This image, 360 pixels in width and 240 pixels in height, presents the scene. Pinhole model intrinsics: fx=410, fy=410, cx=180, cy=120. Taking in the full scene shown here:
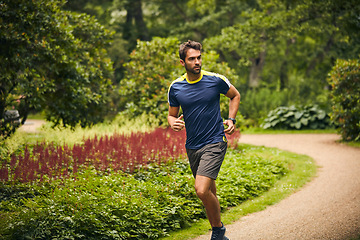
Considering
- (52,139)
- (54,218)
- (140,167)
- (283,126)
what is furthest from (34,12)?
(283,126)

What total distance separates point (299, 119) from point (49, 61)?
11.5 m

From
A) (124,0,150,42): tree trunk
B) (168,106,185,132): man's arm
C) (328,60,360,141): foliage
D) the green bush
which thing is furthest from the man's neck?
(124,0,150,42): tree trunk

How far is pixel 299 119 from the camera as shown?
18.1 meters

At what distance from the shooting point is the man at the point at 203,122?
441 cm

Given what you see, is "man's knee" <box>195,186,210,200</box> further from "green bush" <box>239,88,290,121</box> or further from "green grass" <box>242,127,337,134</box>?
"green bush" <box>239,88,290,121</box>

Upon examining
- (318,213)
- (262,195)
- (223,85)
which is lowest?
(262,195)

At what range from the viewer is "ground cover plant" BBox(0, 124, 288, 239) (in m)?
4.57

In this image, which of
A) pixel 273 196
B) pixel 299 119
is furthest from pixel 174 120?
pixel 299 119

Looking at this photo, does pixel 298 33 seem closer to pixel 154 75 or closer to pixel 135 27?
pixel 135 27

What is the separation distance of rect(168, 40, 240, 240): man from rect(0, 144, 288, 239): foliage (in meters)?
1.06

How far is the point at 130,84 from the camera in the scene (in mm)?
13430

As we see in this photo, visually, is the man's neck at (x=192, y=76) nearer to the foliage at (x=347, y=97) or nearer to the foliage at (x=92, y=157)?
the foliage at (x=92, y=157)

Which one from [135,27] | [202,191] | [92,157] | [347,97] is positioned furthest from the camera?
[135,27]

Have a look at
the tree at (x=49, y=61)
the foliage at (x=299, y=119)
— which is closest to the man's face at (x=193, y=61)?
the tree at (x=49, y=61)
